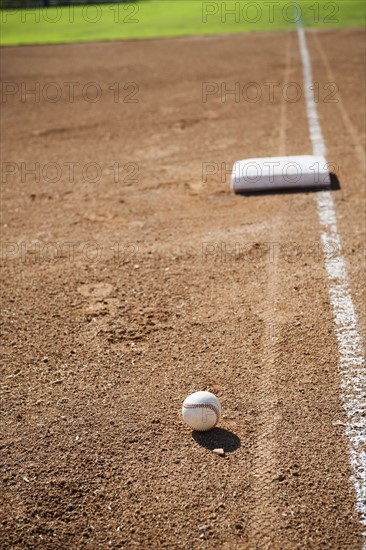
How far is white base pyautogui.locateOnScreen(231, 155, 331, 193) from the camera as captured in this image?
6.63 meters

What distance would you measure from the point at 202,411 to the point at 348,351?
1230 millimetres

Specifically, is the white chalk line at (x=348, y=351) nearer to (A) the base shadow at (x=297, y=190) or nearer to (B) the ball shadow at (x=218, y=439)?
(A) the base shadow at (x=297, y=190)

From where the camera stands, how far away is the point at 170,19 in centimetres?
2184

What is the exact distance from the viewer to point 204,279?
517 centimetres

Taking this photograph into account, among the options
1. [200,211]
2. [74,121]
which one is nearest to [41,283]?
[200,211]

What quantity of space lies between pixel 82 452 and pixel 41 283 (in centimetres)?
220

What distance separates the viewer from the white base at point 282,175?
6.63m

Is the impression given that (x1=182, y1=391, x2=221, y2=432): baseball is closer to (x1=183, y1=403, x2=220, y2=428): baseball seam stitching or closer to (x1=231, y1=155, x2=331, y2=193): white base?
(x1=183, y1=403, x2=220, y2=428): baseball seam stitching

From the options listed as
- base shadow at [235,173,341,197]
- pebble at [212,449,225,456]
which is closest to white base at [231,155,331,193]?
base shadow at [235,173,341,197]

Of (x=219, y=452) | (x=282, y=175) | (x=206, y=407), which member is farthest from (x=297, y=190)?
(x=219, y=452)

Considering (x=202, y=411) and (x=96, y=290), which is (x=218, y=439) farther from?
(x=96, y=290)

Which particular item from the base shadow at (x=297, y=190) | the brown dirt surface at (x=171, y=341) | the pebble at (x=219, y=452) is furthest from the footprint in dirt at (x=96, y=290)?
the base shadow at (x=297, y=190)

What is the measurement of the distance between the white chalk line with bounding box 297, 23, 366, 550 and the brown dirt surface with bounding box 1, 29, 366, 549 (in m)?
0.06

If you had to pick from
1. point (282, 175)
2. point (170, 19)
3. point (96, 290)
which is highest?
point (282, 175)
